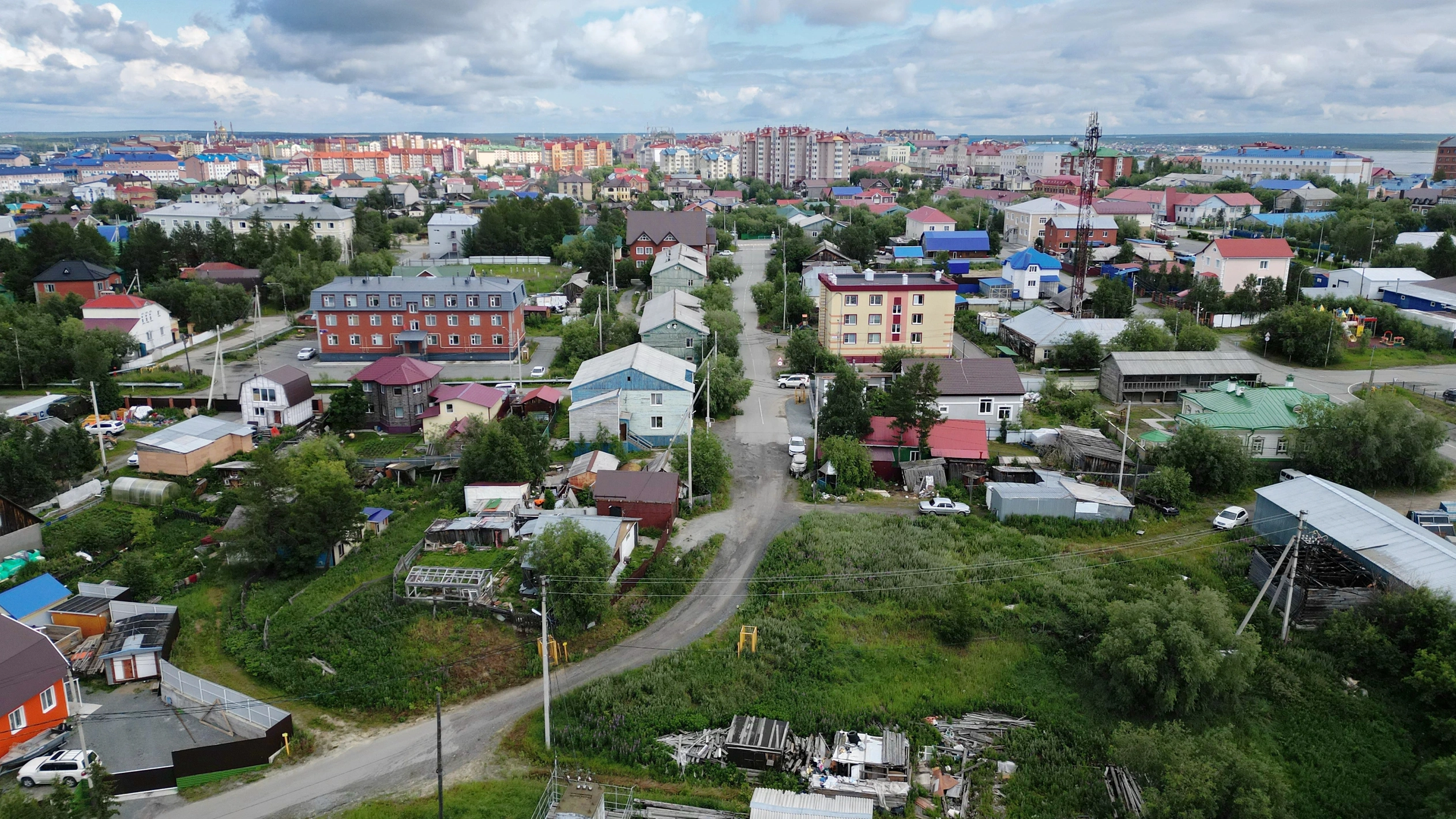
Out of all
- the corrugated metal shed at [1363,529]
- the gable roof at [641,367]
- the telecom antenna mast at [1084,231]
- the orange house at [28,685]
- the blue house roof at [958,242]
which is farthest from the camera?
the blue house roof at [958,242]

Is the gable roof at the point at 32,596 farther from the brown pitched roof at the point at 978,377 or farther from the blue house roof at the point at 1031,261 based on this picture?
the blue house roof at the point at 1031,261

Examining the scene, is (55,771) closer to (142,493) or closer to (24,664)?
(24,664)

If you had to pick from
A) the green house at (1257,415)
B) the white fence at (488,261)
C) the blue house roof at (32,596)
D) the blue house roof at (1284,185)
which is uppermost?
the blue house roof at (1284,185)

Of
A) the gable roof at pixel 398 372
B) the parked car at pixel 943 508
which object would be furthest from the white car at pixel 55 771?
the parked car at pixel 943 508

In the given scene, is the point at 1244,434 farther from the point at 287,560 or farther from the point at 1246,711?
the point at 287,560

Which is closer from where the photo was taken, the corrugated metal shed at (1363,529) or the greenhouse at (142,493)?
the corrugated metal shed at (1363,529)

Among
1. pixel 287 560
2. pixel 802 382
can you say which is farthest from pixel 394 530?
pixel 802 382
